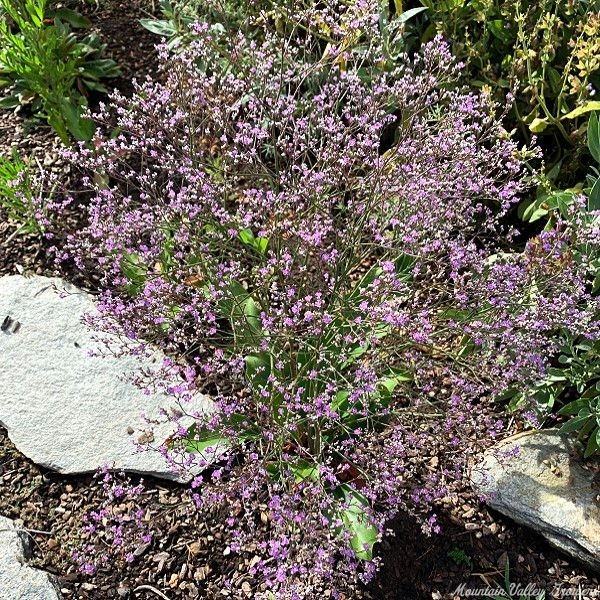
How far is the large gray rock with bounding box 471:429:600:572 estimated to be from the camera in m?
3.04

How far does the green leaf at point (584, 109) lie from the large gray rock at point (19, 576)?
3.31 metres

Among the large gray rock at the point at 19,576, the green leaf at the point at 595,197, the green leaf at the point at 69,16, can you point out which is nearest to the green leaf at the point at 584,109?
the green leaf at the point at 595,197

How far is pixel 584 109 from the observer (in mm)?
3521

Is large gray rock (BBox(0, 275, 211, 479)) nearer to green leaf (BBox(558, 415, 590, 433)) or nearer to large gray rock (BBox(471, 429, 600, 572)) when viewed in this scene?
large gray rock (BBox(471, 429, 600, 572))

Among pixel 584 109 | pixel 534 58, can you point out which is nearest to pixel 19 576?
pixel 584 109

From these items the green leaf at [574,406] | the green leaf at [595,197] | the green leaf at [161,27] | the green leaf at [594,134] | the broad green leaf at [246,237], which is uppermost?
the green leaf at [594,134]

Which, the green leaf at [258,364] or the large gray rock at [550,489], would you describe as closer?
the green leaf at [258,364]

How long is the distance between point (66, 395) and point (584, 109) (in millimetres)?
2965

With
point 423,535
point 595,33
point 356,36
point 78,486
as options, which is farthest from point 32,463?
point 595,33

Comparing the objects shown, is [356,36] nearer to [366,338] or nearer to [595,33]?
[595,33]

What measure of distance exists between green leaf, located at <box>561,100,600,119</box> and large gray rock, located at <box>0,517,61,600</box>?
331cm

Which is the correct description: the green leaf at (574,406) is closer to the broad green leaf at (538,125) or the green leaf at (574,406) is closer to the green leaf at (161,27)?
the broad green leaf at (538,125)

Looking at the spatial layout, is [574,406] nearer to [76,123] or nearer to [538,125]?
[538,125]

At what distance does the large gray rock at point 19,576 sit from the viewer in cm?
301
